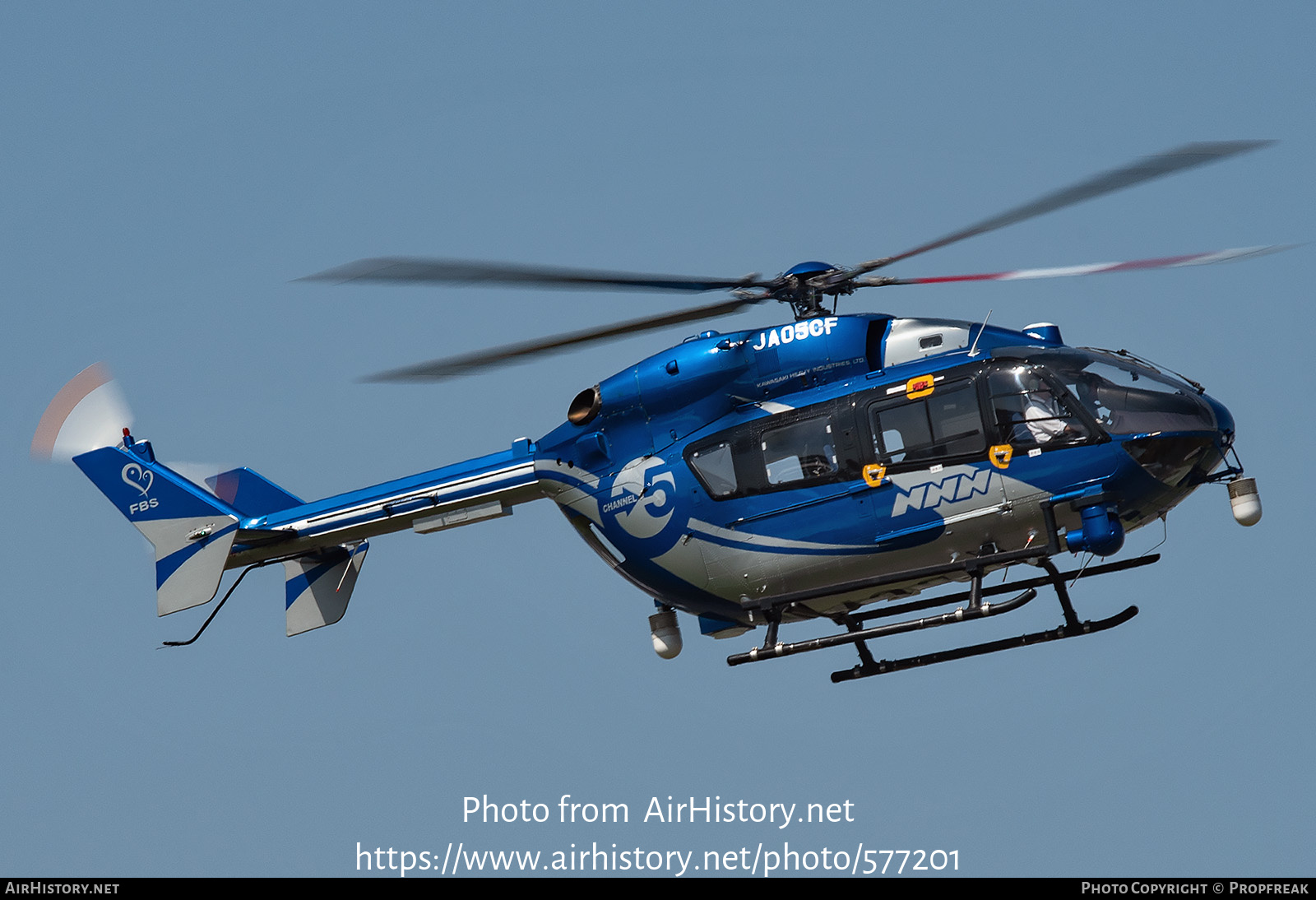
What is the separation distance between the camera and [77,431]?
1755cm

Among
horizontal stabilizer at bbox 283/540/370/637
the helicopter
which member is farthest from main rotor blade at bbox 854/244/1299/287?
horizontal stabilizer at bbox 283/540/370/637

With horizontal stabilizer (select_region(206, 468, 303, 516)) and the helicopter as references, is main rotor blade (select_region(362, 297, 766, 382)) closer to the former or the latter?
the helicopter

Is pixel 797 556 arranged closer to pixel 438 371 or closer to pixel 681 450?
pixel 681 450

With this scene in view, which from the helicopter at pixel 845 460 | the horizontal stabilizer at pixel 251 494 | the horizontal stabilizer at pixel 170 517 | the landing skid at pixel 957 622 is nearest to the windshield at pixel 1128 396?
the helicopter at pixel 845 460

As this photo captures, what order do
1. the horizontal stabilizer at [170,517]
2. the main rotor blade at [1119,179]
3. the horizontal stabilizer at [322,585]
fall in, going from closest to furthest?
the main rotor blade at [1119,179] < the horizontal stabilizer at [170,517] < the horizontal stabilizer at [322,585]

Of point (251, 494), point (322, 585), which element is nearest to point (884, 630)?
point (322, 585)

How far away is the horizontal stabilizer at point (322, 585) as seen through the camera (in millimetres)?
17078

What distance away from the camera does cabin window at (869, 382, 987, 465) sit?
13.3 metres

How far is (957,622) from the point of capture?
43.3 ft

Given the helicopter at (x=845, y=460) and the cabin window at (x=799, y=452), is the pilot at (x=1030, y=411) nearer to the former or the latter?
the helicopter at (x=845, y=460)

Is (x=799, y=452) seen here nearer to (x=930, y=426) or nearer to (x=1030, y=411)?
(x=930, y=426)

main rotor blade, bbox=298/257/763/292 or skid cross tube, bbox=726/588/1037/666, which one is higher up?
main rotor blade, bbox=298/257/763/292

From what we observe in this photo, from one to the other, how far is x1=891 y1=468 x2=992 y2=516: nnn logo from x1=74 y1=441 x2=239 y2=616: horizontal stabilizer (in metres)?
7.75

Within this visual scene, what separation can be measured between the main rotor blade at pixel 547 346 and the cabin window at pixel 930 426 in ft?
5.64
